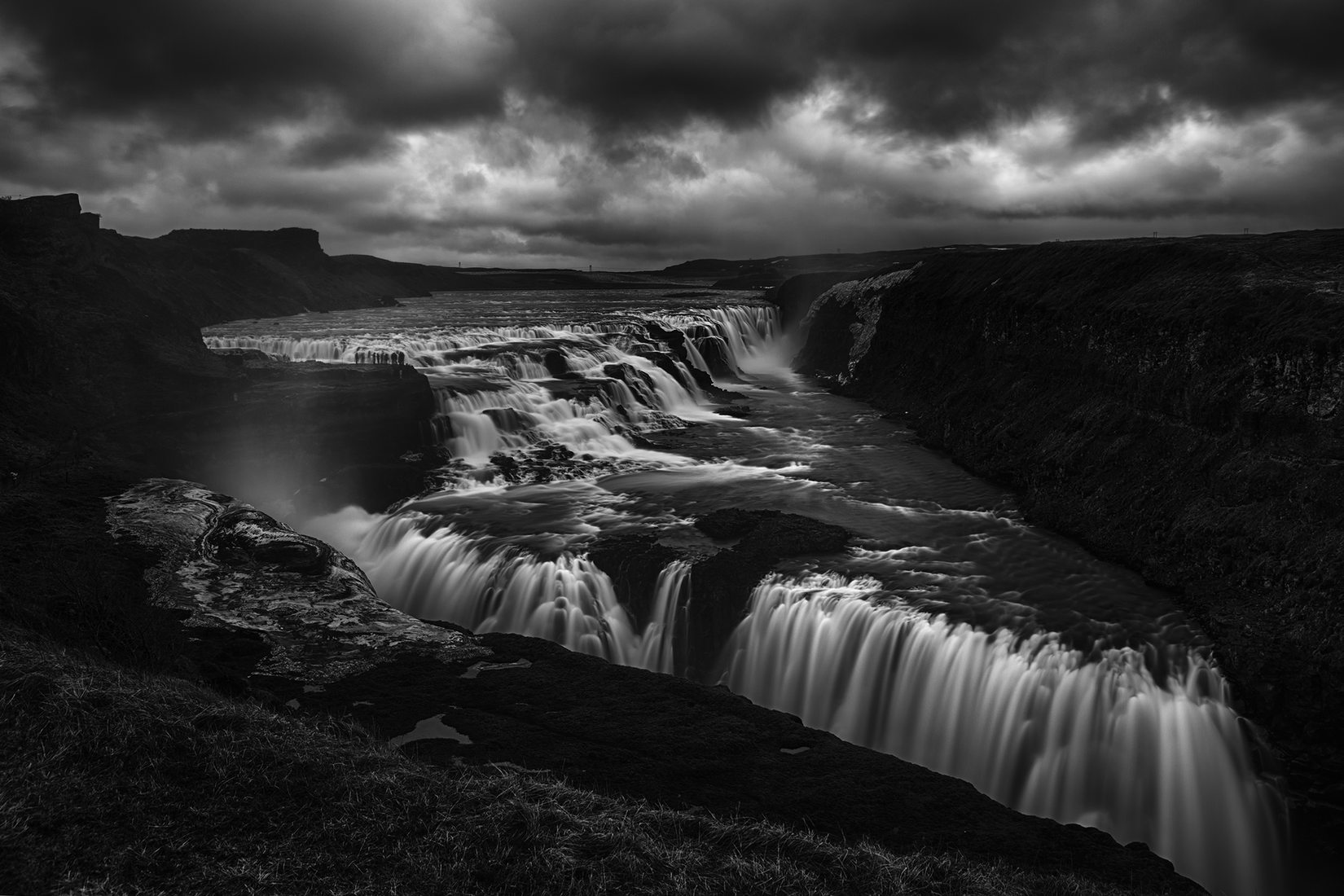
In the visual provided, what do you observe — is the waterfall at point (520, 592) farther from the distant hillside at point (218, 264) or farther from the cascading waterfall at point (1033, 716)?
the distant hillside at point (218, 264)

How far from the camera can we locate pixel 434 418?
23.1 meters

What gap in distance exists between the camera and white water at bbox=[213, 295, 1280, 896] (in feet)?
31.9

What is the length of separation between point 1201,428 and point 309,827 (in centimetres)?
1558

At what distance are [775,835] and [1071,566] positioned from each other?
10.6m

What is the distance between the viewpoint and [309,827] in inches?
201

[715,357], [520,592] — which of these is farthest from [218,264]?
[520,592]

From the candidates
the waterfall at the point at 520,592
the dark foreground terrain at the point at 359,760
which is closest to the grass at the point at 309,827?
the dark foreground terrain at the point at 359,760

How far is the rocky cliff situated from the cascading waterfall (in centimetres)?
74

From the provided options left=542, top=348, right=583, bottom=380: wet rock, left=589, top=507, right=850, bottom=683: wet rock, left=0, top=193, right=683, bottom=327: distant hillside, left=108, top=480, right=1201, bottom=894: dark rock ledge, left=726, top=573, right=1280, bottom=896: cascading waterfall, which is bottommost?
left=726, top=573, right=1280, bottom=896: cascading waterfall

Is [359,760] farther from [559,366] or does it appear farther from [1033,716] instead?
[559,366]

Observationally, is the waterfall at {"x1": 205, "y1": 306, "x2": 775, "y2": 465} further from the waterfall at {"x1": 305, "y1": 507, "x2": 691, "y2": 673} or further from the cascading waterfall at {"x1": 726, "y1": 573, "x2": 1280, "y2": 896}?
the cascading waterfall at {"x1": 726, "y1": 573, "x2": 1280, "y2": 896}

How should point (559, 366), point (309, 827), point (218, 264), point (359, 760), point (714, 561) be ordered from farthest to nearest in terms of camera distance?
point (218, 264) < point (559, 366) < point (714, 561) < point (359, 760) < point (309, 827)

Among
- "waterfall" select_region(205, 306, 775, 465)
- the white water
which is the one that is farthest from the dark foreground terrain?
"waterfall" select_region(205, 306, 775, 465)

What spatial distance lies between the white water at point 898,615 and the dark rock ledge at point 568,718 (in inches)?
111
